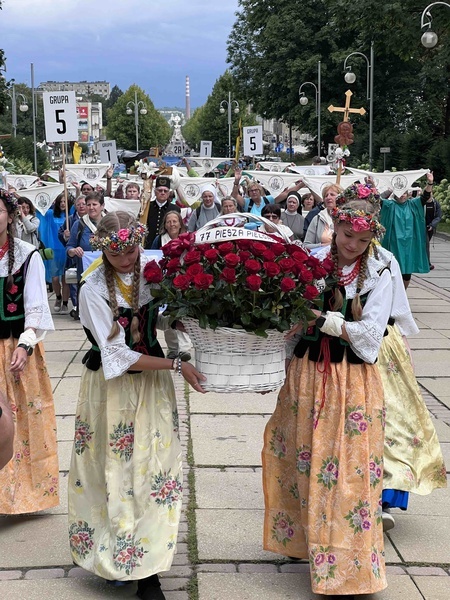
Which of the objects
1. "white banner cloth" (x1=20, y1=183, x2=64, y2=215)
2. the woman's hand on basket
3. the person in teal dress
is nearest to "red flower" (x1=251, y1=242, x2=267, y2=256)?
the woman's hand on basket

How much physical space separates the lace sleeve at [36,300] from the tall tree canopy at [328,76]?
27.5m

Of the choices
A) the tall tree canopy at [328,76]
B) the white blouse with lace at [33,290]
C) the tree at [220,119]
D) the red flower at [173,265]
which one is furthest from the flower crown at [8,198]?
the tree at [220,119]

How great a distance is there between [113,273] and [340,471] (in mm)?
1233

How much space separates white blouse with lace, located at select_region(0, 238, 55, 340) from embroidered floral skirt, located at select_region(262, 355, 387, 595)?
4.67 ft

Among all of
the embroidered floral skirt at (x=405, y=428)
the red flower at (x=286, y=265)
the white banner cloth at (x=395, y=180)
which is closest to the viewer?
the red flower at (x=286, y=265)

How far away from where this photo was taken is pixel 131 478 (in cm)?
411

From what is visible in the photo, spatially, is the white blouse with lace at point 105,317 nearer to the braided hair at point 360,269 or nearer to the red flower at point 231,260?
the red flower at point 231,260

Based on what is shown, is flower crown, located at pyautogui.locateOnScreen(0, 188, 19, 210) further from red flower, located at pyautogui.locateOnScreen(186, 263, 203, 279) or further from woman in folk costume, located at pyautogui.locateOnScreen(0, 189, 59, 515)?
red flower, located at pyautogui.locateOnScreen(186, 263, 203, 279)

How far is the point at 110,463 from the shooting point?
410 centimetres

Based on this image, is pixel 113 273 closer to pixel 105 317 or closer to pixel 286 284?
pixel 105 317

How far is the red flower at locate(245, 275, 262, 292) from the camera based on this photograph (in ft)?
11.8

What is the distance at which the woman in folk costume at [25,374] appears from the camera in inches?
196

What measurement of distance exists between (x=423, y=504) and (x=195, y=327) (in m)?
2.40

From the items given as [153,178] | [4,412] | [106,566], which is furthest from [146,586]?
[153,178]
